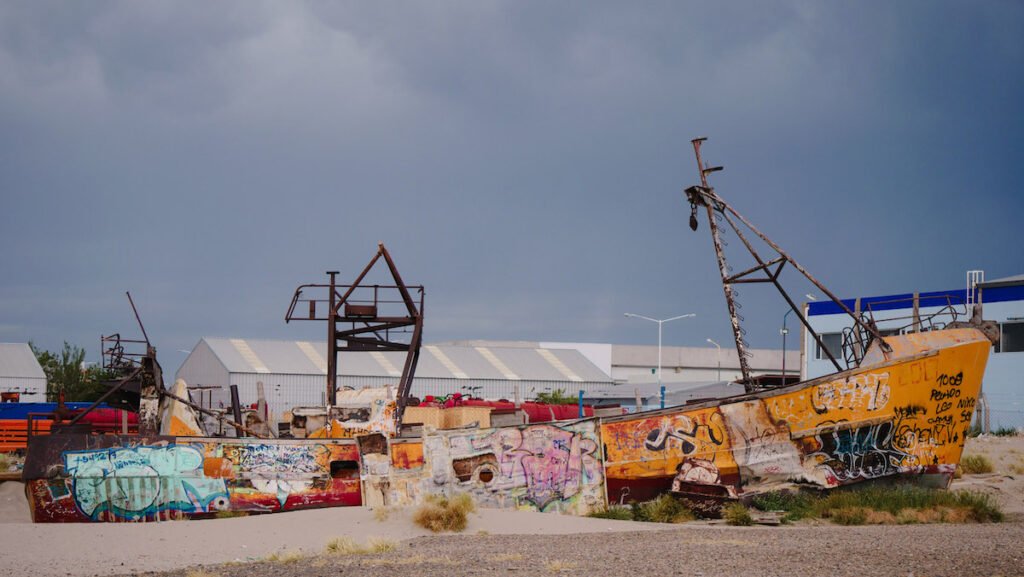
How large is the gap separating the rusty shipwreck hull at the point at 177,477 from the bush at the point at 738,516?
269 inches

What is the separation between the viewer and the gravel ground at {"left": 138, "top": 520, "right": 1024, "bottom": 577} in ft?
37.2

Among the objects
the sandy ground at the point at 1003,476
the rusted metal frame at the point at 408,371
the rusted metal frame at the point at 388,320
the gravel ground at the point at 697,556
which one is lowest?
the sandy ground at the point at 1003,476

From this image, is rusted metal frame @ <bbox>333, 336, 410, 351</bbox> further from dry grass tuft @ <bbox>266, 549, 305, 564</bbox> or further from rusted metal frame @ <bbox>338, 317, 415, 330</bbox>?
dry grass tuft @ <bbox>266, 549, 305, 564</bbox>

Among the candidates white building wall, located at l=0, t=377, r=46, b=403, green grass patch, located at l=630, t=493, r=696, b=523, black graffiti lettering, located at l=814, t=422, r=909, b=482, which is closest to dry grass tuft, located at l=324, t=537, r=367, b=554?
green grass patch, located at l=630, t=493, r=696, b=523

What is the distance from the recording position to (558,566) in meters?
11.9

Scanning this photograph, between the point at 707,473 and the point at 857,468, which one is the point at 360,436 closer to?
the point at 707,473

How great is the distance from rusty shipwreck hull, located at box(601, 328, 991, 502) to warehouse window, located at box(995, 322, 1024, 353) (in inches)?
916

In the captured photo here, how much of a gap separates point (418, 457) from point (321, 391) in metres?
39.2

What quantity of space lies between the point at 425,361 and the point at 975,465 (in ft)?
147

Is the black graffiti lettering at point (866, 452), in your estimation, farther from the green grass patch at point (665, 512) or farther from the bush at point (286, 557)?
the bush at point (286, 557)

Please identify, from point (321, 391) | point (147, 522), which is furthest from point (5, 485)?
point (321, 391)

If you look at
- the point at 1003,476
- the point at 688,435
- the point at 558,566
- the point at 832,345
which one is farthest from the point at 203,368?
the point at 558,566

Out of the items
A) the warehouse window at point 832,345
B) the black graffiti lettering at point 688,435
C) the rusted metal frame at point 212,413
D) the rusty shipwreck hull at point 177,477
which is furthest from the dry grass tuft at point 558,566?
the warehouse window at point 832,345

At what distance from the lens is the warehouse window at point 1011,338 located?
132 ft
